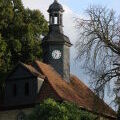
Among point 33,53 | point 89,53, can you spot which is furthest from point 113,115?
point 89,53

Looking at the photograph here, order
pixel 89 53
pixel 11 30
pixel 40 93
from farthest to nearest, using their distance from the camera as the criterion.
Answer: pixel 11 30, pixel 40 93, pixel 89 53

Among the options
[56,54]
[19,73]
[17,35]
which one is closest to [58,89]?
[19,73]

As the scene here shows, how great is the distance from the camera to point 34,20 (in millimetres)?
54531

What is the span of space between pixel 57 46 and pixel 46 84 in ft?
15.9

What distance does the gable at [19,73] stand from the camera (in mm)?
49188

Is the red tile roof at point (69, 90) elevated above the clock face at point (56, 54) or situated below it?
below

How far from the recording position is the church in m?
48.8

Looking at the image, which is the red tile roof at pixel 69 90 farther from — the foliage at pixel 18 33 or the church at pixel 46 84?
the foliage at pixel 18 33

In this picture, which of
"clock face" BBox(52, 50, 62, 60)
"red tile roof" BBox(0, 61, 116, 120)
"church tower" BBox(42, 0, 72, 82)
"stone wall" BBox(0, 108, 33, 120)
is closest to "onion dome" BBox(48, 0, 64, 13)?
"church tower" BBox(42, 0, 72, 82)

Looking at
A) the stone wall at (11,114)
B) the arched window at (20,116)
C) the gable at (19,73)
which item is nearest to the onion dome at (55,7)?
the gable at (19,73)

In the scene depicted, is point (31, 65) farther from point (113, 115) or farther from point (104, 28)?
point (104, 28)

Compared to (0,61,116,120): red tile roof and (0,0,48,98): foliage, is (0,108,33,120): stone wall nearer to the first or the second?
(0,61,116,120): red tile roof

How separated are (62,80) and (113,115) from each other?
208 inches

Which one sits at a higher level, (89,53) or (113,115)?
(89,53)
